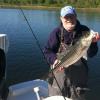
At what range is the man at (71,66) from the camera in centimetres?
455

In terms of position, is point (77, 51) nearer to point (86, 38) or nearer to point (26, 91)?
point (86, 38)

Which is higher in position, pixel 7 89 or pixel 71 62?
pixel 71 62

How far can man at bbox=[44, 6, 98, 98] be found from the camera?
4.55 m

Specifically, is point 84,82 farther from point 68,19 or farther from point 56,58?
point 68,19

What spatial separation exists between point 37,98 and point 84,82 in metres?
0.73

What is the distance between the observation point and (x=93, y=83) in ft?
37.7

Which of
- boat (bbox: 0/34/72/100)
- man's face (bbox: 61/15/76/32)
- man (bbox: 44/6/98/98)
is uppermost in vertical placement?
man's face (bbox: 61/15/76/32)

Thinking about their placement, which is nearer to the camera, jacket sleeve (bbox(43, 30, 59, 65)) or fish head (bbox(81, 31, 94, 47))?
fish head (bbox(81, 31, 94, 47))

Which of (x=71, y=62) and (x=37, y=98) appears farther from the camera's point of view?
(x=37, y=98)

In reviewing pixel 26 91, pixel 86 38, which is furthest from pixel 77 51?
pixel 26 91

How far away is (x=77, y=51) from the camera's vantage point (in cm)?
443

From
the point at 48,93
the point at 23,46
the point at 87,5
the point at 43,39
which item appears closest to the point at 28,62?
the point at 23,46

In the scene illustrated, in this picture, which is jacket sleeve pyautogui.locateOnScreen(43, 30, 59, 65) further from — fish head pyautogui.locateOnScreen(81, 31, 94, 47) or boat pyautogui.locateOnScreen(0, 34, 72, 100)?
boat pyautogui.locateOnScreen(0, 34, 72, 100)

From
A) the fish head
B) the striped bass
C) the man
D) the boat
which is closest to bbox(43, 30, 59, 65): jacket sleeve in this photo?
the man
